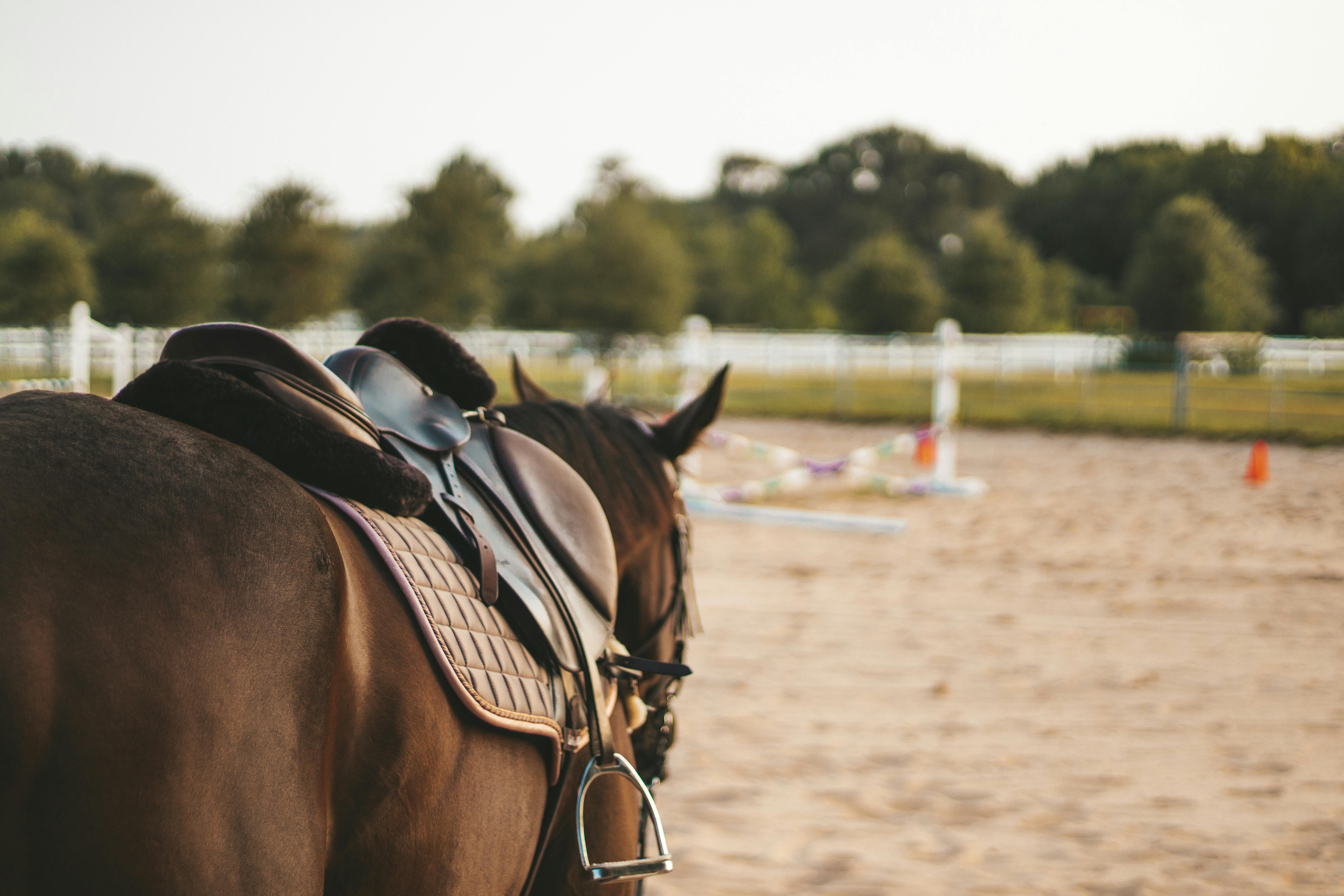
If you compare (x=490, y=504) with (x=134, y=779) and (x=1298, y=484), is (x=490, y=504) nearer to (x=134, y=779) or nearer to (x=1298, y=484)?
(x=134, y=779)

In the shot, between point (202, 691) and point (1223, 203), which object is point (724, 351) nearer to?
point (202, 691)

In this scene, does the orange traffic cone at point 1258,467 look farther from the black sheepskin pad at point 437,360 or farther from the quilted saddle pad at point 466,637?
the quilted saddle pad at point 466,637

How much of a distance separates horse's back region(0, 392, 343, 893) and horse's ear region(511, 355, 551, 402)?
43.7 inches

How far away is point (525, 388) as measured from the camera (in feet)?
6.83

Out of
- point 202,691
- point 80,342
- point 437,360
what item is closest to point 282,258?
point 80,342

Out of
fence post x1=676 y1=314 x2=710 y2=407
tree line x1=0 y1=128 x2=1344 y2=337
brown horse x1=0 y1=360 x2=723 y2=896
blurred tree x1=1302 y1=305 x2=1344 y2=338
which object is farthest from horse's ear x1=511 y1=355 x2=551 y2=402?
blurred tree x1=1302 y1=305 x2=1344 y2=338

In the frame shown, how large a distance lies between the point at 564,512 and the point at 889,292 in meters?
22.0

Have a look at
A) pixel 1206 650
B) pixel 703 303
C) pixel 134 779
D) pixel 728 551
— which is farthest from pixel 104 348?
pixel 703 303

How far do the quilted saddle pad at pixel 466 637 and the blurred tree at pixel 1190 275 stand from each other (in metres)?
28.0

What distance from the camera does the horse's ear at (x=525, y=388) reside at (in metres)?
1.96

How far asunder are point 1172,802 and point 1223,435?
36.6 feet

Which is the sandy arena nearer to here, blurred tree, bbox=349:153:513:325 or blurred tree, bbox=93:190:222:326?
blurred tree, bbox=93:190:222:326

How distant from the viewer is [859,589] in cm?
577

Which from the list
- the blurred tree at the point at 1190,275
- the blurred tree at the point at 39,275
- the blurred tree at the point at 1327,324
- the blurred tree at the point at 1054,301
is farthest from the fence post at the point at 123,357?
the blurred tree at the point at 1327,324
